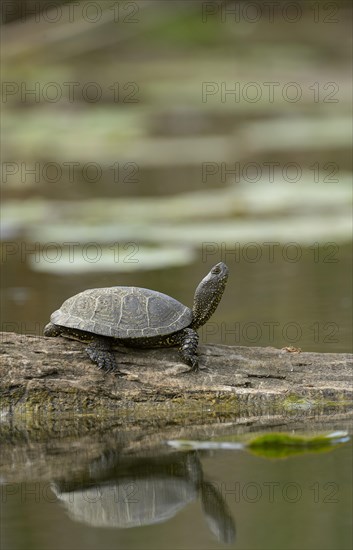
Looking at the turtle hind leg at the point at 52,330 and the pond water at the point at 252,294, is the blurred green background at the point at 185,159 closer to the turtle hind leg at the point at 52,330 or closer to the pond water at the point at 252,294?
the pond water at the point at 252,294

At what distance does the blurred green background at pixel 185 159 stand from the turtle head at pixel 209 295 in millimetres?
1029

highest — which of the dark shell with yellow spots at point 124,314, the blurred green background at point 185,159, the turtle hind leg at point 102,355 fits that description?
the blurred green background at point 185,159

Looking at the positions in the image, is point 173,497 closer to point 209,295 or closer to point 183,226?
point 209,295

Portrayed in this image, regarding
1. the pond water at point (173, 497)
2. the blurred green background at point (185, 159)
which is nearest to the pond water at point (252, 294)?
the blurred green background at point (185, 159)

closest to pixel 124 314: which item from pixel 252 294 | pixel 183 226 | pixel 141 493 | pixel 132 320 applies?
pixel 132 320

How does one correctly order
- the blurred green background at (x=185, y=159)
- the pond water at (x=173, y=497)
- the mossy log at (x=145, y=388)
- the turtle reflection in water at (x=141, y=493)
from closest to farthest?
the pond water at (x=173, y=497) < the turtle reflection in water at (x=141, y=493) < the mossy log at (x=145, y=388) < the blurred green background at (x=185, y=159)

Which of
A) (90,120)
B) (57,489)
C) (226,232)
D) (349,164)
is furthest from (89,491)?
(90,120)

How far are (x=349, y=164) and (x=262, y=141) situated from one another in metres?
2.37

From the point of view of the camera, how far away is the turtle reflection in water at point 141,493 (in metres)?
3.57

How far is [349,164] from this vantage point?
13.7m

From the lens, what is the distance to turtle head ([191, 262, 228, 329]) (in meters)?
4.88

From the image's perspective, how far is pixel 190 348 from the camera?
471cm

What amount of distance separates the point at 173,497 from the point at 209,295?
4.28 feet

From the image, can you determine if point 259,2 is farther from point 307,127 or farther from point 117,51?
point 307,127
